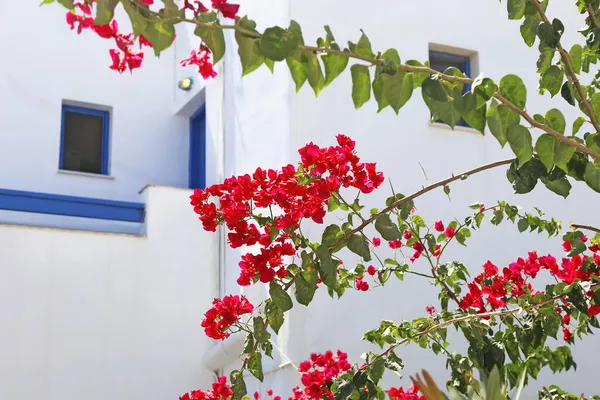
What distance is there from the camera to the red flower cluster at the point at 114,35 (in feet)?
8.80

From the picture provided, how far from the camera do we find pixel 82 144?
10547 mm

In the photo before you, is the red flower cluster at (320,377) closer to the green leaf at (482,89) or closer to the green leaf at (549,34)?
the green leaf at (549,34)

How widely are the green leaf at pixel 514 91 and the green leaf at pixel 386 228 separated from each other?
95cm

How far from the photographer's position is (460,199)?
8.06 m

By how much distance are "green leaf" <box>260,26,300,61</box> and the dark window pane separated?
→ 8237mm

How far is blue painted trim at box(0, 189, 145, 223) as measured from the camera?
843 centimetres

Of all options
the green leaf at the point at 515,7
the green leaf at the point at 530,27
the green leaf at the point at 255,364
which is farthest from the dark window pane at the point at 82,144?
the green leaf at the point at 515,7

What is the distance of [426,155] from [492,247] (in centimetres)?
99

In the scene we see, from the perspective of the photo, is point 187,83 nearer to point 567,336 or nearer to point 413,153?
point 413,153

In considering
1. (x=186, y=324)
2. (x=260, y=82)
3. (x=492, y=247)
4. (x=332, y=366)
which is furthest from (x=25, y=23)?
(x=332, y=366)

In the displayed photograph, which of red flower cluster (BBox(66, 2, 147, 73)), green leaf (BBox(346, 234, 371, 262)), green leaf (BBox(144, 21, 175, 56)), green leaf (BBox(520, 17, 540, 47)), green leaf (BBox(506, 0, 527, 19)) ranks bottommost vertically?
green leaf (BBox(346, 234, 371, 262))

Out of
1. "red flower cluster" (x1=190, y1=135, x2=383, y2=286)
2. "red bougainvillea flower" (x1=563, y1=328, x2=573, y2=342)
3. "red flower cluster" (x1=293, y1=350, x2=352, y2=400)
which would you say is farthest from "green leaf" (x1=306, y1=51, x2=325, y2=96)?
"red bougainvillea flower" (x1=563, y1=328, x2=573, y2=342)

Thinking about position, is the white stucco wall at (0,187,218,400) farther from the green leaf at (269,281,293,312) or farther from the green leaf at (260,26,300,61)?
the green leaf at (260,26,300,61)

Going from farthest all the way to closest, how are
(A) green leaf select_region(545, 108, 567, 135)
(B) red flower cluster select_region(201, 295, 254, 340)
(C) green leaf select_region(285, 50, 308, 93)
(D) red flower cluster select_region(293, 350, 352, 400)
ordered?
1. (D) red flower cluster select_region(293, 350, 352, 400)
2. (B) red flower cluster select_region(201, 295, 254, 340)
3. (A) green leaf select_region(545, 108, 567, 135)
4. (C) green leaf select_region(285, 50, 308, 93)
